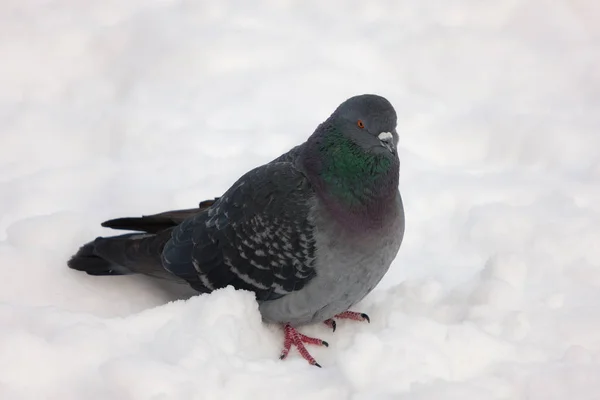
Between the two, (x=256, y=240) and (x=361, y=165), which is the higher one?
(x=361, y=165)

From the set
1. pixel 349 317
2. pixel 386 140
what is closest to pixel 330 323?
pixel 349 317

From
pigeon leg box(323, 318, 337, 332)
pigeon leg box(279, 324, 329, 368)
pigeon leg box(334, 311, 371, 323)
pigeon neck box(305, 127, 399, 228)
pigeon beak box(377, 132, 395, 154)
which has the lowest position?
pigeon leg box(279, 324, 329, 368)

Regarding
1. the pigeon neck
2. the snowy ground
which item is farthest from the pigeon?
the snowy ground

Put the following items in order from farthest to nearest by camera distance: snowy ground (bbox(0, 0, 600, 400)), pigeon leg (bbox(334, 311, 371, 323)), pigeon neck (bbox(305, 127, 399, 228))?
pigeon leg (bbox(334, 311, 371, 323)) → pigeon neck (bbox(305, 127, 399, 228)) → snowy ground (bbox(0, 0, 600, 400))

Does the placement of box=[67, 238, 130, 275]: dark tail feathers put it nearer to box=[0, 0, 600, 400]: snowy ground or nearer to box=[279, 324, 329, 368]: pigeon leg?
box=[0, 0, 600, 400]: snowy ground

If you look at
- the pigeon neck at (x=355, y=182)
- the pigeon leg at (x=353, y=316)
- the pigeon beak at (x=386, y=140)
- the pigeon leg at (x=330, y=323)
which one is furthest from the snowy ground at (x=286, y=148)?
the pigeon beak at (x=386, y=140)

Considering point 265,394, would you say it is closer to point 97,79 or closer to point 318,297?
point 318,297

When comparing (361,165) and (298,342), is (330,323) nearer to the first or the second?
(298,342)
